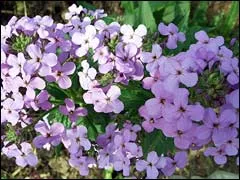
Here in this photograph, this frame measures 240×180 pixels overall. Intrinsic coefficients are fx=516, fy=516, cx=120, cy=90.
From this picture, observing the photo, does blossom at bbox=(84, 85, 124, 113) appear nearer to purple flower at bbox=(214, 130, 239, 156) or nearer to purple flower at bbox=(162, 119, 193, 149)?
purple flower at bbox=(162, 119, 193, 149)

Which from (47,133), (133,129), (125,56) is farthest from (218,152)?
(47,133)

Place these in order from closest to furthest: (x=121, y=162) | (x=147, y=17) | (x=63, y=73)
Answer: (x=63, y=73) → (x=121, y=162) → (x=147, y=17)

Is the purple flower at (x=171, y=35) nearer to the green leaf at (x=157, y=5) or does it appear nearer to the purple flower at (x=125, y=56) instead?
the purple flower at (x=125, y=56)

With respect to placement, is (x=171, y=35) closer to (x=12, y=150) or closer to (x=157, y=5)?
(x=12, y=150)

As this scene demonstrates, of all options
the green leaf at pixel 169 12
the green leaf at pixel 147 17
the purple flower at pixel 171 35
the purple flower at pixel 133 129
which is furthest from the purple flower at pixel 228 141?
the green leaf at pixel 169 12

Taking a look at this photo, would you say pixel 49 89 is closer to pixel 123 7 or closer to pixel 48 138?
pixel 48 138

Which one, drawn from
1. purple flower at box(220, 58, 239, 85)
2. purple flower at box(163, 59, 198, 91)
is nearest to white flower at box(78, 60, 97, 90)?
purple flower at box(163, 59, 198, 91)
